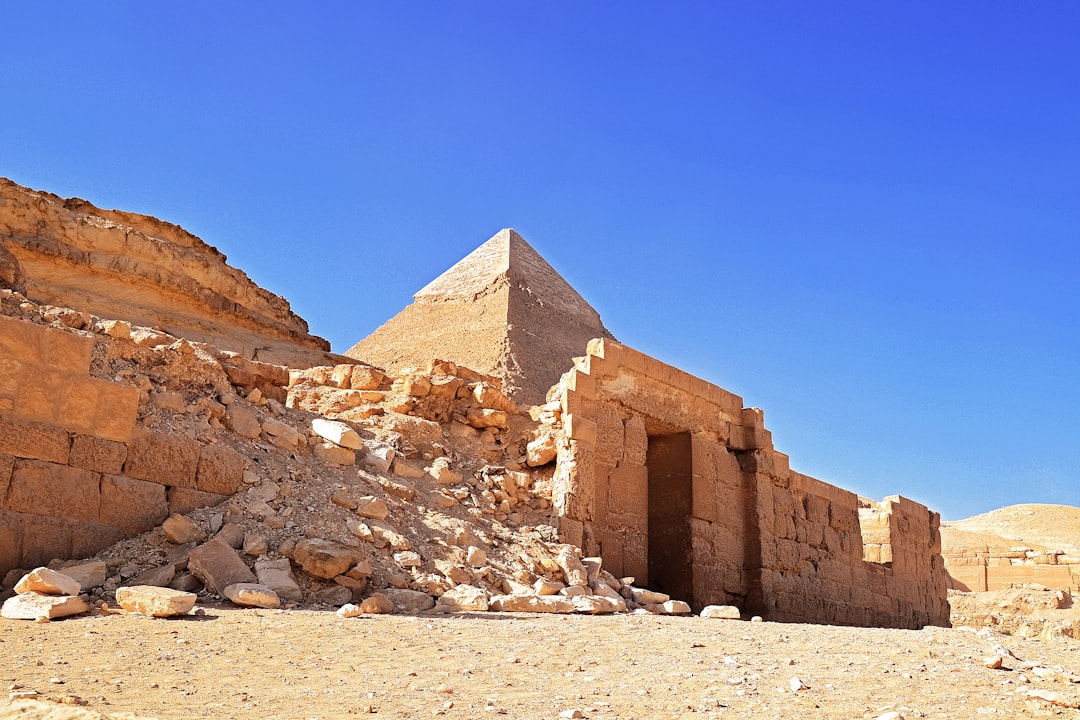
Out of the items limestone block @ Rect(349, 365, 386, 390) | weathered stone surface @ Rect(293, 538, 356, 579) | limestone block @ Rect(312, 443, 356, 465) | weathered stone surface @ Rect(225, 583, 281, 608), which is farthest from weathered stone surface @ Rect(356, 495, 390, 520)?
limestone block @ Rect(349, 365, 386, 390)

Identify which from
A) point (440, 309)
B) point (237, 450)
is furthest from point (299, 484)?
point (440, 309)

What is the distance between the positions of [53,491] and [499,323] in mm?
36307

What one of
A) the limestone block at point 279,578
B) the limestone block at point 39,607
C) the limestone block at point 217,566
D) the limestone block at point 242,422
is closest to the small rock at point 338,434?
the limestone block at point 242,422

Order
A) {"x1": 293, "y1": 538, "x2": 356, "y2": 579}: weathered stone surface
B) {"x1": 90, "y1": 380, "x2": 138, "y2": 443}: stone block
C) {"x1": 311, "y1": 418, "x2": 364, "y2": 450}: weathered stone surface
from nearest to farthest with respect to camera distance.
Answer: {"x1": 293, "y1": 538, "x2": 356, "y2": 579}: weathered stone surface, {"x1": 90, "y1": 380, "x2": 138, "y2": 443}: stone block, {"x1": 311, "y1": 418, "x2": 364, "y2": 450}: weathered stone surface

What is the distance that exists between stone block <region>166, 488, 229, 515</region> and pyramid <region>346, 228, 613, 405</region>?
29532 mm

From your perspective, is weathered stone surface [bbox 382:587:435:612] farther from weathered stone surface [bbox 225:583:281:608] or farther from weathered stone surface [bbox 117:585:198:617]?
weathered stone surface [bbox 117:585:198:617]

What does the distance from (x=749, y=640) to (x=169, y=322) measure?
71.4 feet

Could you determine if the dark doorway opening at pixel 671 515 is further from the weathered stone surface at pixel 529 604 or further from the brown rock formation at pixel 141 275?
the brown rock formation at pixel 141 275

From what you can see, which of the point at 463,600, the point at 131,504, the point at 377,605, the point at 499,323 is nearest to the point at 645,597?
the point at 463,600

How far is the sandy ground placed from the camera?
3668 mm

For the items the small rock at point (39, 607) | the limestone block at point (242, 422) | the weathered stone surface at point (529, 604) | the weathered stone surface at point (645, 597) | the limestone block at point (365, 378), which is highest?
the limestone block at point (365, 378)

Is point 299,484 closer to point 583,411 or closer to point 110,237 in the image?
point 583,411

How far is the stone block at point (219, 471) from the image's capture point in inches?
260

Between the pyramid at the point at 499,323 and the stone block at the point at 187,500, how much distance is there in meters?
29.5
